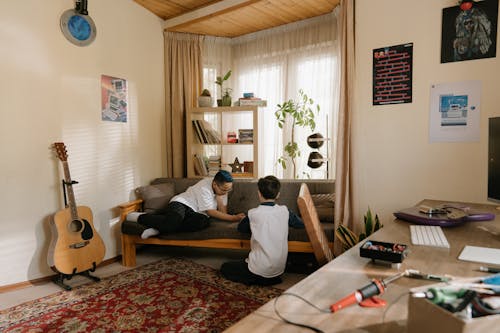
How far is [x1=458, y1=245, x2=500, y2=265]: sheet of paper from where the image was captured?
1287 mm

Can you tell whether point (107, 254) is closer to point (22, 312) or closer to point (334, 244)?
point (22, 312)

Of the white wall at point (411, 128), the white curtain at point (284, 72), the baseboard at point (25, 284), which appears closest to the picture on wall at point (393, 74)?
the white wall at point (411, 128)

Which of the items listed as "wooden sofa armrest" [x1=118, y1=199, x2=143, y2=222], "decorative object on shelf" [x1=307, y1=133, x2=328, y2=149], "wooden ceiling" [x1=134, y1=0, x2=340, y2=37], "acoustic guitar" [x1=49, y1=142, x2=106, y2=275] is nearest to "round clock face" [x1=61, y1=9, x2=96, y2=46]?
"wooden ceiling" [x1=134, y1=0, x2=340, y2=37]

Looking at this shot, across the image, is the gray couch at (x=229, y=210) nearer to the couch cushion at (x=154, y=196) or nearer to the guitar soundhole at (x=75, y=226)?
the couch cushion at (x=154, y=196)

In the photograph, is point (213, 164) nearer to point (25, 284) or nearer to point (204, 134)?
point (204, 134)

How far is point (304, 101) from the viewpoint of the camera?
433 cm

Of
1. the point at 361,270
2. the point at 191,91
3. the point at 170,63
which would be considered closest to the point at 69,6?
Answer: the point at 170,63

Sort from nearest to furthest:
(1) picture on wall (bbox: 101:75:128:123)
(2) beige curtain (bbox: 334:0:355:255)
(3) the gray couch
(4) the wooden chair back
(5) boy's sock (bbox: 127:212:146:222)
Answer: (4) the wooden chair back < (2) beige curtain (bbox: 334:0:355:255) < (3) the gray couch < (5) boy's sock (bbox: 127:212:146:222) < (1) picture on wall (bbox: 101:75:128:123)

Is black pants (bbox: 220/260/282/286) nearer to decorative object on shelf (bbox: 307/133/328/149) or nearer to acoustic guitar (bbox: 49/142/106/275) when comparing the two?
acoustic guitar (bbox: 49/142/106/275)

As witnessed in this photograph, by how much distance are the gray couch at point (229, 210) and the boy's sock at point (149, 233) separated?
0.21 ft

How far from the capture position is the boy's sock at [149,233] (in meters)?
3.28

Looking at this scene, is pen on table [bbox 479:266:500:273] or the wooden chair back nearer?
pen on table [bbox 479:266:500:273]

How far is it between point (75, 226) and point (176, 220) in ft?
2.86

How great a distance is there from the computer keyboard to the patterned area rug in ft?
4.26
